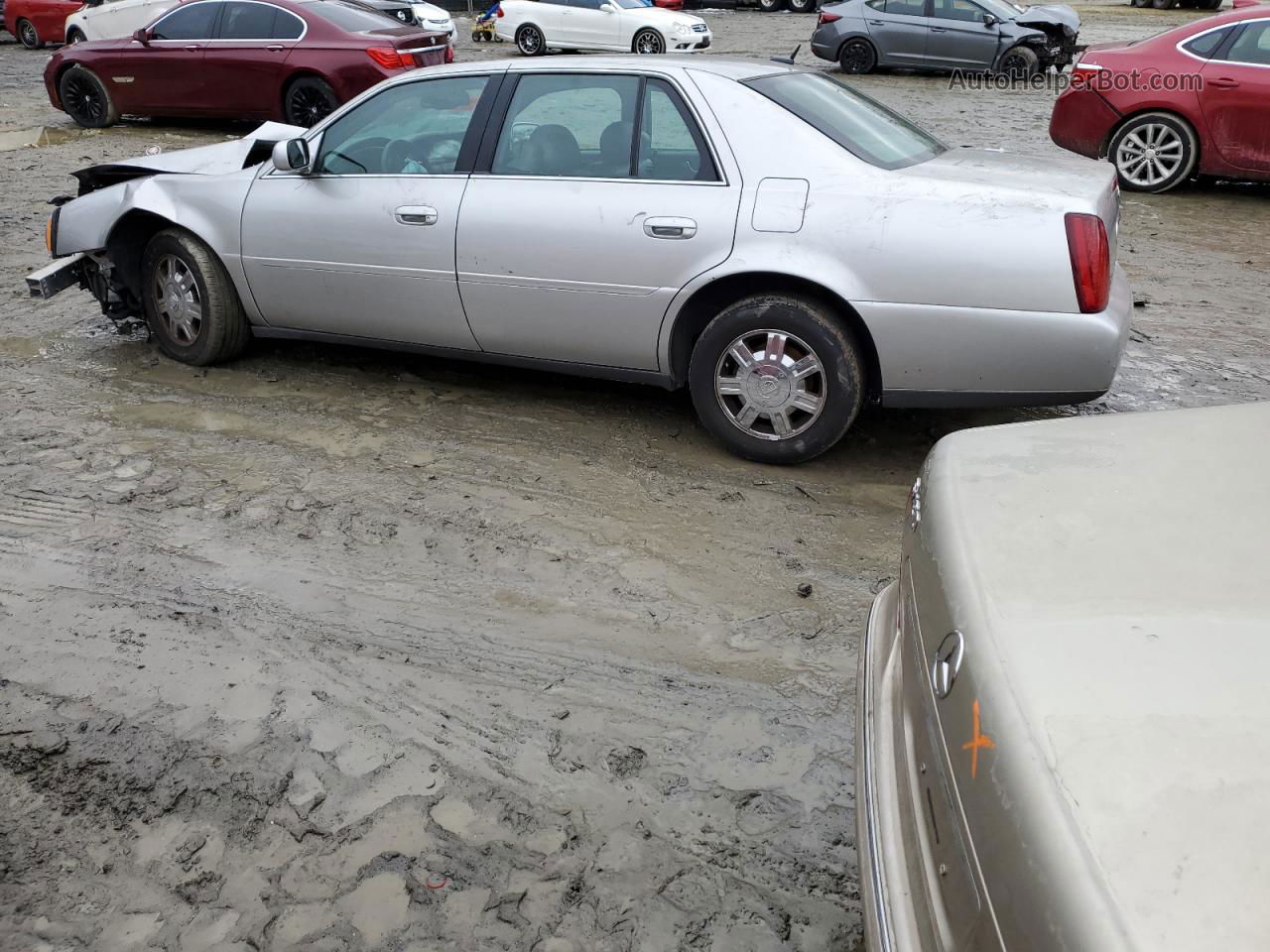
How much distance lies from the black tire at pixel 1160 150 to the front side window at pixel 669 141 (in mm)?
6256

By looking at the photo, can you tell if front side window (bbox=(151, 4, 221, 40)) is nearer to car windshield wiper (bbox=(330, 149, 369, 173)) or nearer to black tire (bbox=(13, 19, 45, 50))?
car windshield wiper (bbox=(330, 149, 369, 173))

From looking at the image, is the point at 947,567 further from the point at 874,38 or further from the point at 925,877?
the point at 874,38

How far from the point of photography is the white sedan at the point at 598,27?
1986 cm

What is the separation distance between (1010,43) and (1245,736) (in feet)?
58.0

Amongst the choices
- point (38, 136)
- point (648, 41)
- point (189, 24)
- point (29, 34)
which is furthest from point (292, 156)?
point (29, 34)

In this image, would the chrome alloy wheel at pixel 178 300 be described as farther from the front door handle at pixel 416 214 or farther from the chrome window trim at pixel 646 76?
the chrome window trim at pixel 646 76

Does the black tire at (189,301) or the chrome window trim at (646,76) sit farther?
the black tire at (189,301)

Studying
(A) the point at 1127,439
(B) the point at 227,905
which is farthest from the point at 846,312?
(B) the point at 227,905

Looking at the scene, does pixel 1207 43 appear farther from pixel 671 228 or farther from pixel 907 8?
pixel 907 8

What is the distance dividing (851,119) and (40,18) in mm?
23057

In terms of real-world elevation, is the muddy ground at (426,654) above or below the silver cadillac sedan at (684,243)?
below

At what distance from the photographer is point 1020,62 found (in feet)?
55.8

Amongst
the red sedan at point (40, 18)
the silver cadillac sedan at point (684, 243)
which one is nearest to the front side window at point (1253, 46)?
the silver cadillac sedan at point (684, 243)

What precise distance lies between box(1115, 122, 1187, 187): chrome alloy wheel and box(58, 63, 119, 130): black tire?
1111 centimetres
